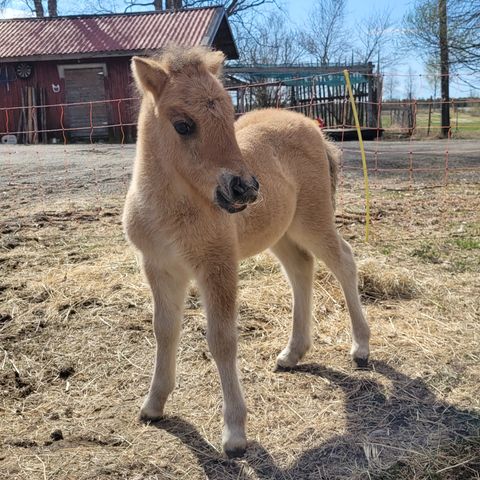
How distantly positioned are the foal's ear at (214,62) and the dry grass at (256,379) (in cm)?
208

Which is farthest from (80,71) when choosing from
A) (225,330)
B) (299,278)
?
(225,330)

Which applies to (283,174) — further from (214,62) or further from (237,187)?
(237,187)

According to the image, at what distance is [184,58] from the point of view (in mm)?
3061

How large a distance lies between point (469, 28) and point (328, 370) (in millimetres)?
19105

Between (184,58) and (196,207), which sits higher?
(184,58)

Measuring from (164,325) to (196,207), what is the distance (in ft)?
2.77

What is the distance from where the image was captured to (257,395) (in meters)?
3.65

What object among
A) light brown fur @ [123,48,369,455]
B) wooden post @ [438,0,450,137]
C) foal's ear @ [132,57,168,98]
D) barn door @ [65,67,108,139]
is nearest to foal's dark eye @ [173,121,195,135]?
light brown fur @ [123,48,369,455]

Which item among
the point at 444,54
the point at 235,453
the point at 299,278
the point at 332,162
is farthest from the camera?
the point at 444,54

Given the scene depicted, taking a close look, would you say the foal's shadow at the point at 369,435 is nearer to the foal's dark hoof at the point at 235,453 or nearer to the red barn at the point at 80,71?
the foal's dark hoof at the point at 235,453

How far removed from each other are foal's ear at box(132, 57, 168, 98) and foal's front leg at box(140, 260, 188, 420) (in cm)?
102

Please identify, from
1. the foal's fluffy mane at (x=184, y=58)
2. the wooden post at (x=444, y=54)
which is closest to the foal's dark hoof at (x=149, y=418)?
the foal's fluffy mane at (x=184, y=58)

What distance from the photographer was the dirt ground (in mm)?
2982

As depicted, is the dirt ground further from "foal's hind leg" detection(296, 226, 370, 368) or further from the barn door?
the barn door
